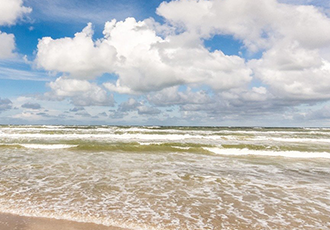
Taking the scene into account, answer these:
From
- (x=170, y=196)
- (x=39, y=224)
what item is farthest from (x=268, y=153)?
(x=39, y=224)

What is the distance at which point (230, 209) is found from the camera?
21.1 ft

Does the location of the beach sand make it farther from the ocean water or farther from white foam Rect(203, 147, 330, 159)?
white foam Rect(203, 147, 330, 159)

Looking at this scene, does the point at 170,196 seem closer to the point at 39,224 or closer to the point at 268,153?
the point at 39,224

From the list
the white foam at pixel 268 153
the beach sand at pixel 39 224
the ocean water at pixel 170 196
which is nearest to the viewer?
the beach sand at pixel 39 224

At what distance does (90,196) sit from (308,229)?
589 cm

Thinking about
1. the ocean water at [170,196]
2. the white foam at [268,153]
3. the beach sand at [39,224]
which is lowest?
the white foam at [268,153]

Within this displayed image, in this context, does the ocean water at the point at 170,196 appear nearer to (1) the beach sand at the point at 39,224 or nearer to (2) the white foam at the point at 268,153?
(1) the beach sand at the point at 39,224

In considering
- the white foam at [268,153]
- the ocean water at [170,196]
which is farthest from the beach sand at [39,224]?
the white foam at [268,153]

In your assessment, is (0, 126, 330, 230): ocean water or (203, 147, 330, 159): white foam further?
(203, 147, 330, 159): white foam

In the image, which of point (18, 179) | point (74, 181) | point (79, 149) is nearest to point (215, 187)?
point (74, 181)

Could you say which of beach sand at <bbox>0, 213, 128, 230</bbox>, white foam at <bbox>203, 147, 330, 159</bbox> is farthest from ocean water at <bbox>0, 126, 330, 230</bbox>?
white foam at <bbox>203, 147, 330, 159</bbox>

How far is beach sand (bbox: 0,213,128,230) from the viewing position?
5.05 metres

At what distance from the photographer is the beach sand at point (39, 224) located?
505 cm

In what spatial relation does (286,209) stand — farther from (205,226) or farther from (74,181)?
(74,181)
